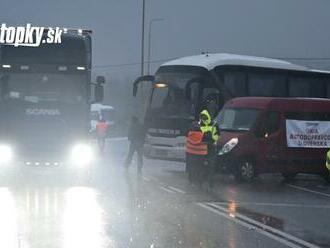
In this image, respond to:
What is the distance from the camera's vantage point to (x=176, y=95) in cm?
A: 2052

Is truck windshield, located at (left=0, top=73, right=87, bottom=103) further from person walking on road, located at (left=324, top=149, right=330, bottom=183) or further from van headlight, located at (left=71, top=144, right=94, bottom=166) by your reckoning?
person walking on road, located at (left=324, top=149, right=330, bottom=183)

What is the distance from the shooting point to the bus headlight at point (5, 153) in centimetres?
1503

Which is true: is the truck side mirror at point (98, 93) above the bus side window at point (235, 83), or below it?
below

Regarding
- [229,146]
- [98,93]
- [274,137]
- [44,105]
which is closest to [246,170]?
[229,146]

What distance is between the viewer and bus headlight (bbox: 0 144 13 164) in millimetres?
15034

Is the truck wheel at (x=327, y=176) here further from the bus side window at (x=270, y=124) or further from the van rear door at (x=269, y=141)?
the bus side window at (x=270, y=124)

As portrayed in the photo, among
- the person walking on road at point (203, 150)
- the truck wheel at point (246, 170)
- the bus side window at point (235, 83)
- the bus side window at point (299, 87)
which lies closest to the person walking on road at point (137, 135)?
the truck wheel at point (246, 170)

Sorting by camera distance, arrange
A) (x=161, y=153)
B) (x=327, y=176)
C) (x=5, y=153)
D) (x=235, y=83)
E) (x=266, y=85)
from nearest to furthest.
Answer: (x=5, y=153) < (x=327, y=176) < (x=161, y=153) < (x=235, y=83) < (x=266, y=85)

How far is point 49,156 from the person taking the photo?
50.0ft

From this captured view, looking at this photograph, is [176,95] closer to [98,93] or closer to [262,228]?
[98,93]

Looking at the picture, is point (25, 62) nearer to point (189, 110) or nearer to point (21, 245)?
point (189, 110)

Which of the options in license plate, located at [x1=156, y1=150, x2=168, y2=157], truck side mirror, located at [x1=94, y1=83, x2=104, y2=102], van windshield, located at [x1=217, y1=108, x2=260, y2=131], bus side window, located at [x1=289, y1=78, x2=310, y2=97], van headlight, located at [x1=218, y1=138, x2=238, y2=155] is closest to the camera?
truck side mirror, located at [x1=94, y1=83, x2=104, y2=102]

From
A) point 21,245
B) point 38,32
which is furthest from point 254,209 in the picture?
point 38,32

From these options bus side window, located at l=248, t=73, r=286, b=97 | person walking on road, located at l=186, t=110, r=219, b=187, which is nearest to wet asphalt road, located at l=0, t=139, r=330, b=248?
person walking on road, located at l=186, t=110, r=219, b=187
